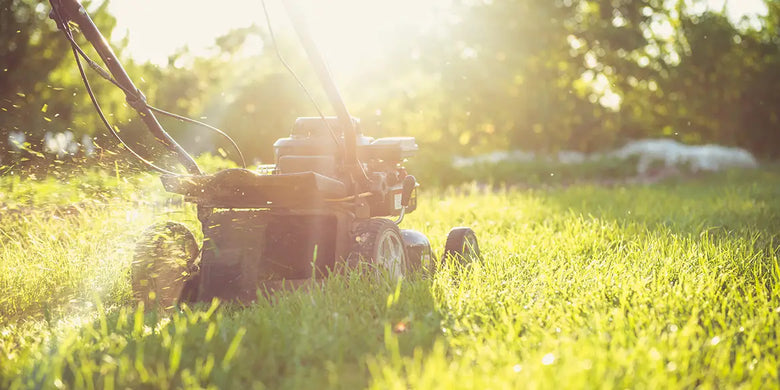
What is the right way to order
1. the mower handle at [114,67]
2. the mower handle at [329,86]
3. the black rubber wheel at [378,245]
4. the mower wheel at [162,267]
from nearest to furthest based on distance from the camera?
the mower handle at [329,86] → the mower handle at [114,67] → the black rubber wheel at [378,245] → the mower wheel at [162,267]

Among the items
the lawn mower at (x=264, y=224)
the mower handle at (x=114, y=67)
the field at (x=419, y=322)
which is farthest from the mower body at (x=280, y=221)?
the mower handle at (x=114, y=67)

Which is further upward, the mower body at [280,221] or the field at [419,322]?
the mower body at [280,221]

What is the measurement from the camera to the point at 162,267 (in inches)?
161

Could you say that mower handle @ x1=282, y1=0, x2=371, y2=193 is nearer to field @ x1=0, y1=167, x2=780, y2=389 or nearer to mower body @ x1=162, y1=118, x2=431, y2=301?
mower body @ x1=162, y1=118, x2=431, y2=301

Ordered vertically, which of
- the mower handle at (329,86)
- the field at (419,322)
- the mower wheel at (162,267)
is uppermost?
the mower handle at (329,86)

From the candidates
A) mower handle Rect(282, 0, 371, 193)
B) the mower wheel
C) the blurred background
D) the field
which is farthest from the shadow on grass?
the blurred background

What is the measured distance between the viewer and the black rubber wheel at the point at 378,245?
3.95 metres

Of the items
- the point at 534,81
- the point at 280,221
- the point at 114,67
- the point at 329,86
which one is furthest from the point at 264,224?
the point at 534,81

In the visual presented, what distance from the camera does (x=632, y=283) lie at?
12.3 ft

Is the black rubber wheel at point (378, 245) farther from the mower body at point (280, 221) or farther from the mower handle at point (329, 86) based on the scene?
the mower handle at point (329, 86)

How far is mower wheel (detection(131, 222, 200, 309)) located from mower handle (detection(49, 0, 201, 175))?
1.36ft

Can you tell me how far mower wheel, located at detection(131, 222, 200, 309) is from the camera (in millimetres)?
4078

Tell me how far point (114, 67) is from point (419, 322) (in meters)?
2.27

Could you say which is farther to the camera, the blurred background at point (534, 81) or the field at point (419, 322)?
the blurred background at point (534, 81)
